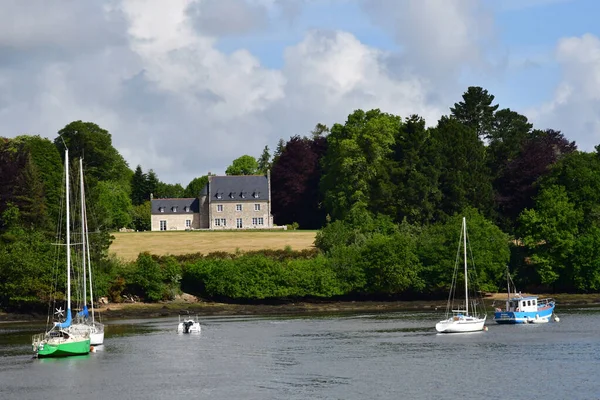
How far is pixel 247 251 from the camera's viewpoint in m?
128

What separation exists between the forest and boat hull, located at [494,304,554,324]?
63.6 ft

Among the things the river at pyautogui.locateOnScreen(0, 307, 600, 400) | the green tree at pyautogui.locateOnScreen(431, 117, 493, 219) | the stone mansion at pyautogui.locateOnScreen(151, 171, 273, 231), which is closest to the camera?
the river at pyautogui.locateOnScreen(0, 307, 600, 400)

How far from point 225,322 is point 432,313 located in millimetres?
20178

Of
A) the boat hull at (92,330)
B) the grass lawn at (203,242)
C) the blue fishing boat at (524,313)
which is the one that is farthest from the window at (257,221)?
the boat hull at (92,330)

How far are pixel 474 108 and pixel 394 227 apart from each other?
1484 inches

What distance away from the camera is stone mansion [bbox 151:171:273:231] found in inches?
6722

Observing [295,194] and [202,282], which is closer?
[202,282]

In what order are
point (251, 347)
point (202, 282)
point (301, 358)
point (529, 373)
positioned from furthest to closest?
point (202, 282) → point (251, 347) → point (301, 358) → point (529, 373)

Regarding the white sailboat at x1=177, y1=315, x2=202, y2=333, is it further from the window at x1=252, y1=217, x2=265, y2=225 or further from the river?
the window at x1=252, y1=217, x2=265, y2=225

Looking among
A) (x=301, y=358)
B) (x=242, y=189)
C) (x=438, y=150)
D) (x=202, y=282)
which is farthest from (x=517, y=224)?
(x=301, y=358)

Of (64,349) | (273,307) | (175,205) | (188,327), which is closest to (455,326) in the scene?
(188,327)

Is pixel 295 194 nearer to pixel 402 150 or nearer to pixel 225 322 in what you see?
pixel 402 150

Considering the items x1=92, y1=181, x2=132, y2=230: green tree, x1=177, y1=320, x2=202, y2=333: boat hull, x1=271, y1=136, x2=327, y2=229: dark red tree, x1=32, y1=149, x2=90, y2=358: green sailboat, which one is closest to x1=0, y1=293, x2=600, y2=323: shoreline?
x1=177, y1=320, x2=202, y2=333: boat hull

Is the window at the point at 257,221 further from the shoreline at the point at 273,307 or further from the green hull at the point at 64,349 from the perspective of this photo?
the green hull at the point at 64,349
